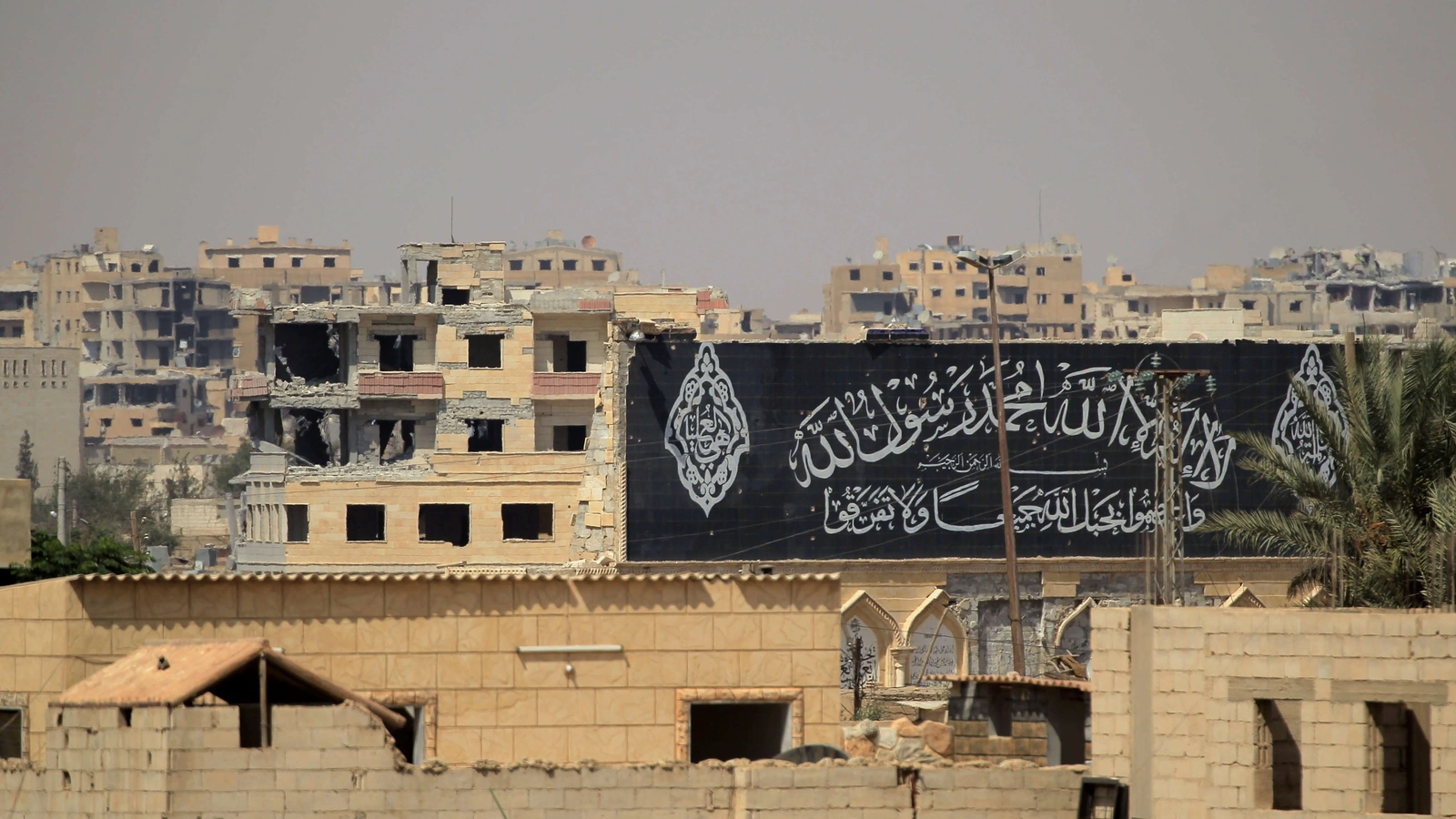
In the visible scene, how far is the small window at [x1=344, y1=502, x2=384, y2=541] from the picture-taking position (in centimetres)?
4731

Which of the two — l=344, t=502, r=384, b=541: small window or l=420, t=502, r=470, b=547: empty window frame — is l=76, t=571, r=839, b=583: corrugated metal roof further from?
l=420, t=502, r=470, b=547: empty window frame

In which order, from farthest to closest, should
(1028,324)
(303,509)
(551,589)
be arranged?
(1028,324) < (303,509) < (551,589)

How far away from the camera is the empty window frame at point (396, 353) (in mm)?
51031

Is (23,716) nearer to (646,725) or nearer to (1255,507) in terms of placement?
(646,725)

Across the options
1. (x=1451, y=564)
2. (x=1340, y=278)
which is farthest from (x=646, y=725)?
(x=1340, y=278)

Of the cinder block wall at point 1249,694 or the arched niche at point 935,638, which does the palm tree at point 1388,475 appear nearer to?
the cinder block wall at point 1249,694

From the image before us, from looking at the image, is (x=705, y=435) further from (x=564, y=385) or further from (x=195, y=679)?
(x=195, y=679)

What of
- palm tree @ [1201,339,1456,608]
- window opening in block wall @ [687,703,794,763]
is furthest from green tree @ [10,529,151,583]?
palm tree @ [1201,339,1456,608]

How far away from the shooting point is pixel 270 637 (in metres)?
18.3

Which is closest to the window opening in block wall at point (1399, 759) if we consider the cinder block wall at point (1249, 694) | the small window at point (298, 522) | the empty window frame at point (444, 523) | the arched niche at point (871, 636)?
the cinder block wall at point (1249, 694)

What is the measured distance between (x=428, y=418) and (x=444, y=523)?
364 centimetres

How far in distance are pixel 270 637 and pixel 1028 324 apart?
9677 cm

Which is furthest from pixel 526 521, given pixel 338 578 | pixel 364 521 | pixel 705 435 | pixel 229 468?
pixel 229 468

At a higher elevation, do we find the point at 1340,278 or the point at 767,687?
the point at 1340,278
